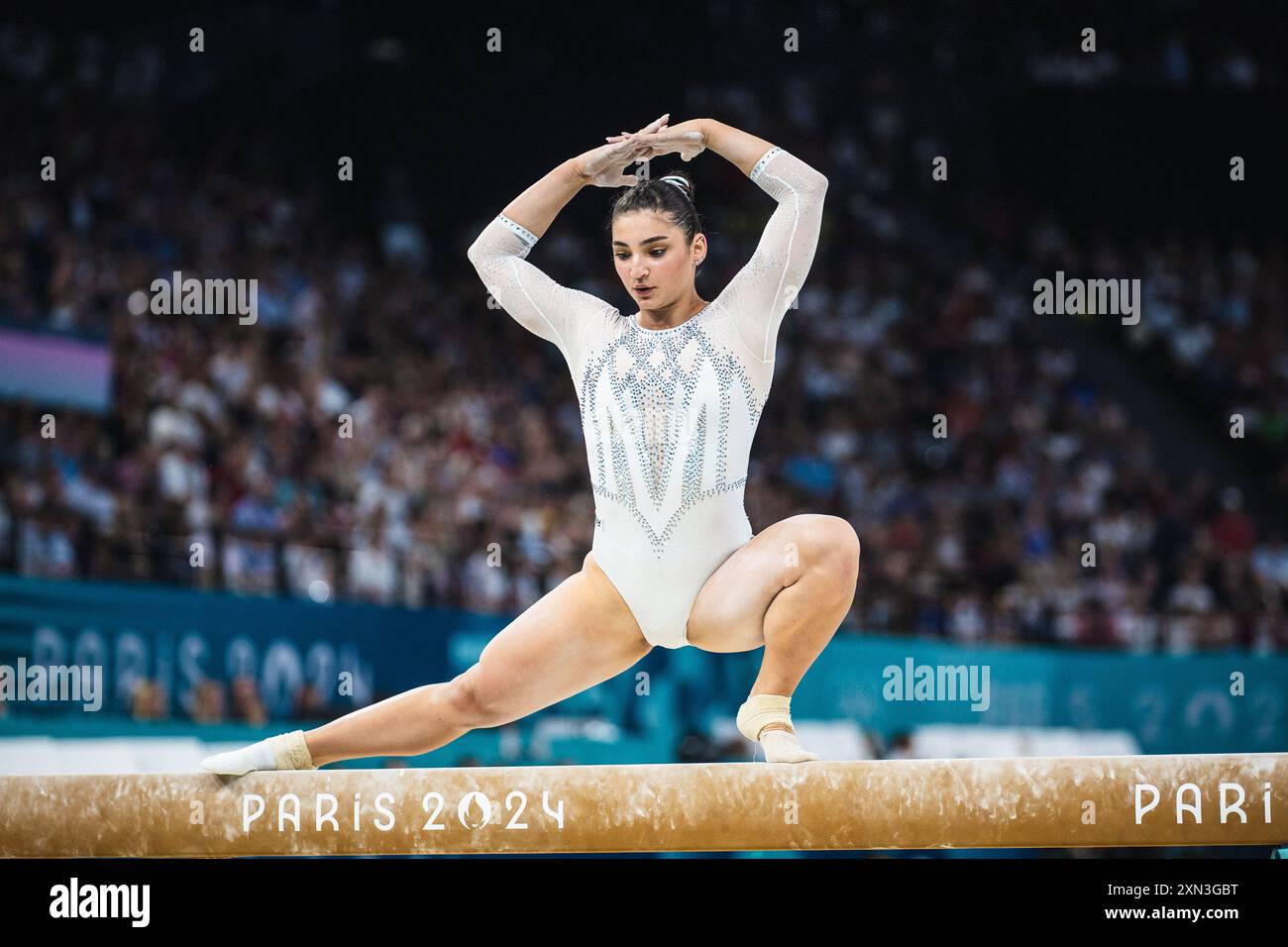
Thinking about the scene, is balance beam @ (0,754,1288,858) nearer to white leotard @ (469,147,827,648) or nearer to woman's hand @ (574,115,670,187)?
white leotard @ (469,147,827,648)

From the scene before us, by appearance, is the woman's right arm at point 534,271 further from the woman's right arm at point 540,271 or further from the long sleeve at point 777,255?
the long sleeve at point 777,255

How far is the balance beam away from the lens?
14.3 ft

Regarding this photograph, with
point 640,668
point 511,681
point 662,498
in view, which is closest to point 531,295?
point 662,498

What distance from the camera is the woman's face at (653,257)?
449cm

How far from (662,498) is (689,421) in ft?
0.78

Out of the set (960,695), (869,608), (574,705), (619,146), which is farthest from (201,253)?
(619,146)

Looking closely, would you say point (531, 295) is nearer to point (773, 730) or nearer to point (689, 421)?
point (689, 421)

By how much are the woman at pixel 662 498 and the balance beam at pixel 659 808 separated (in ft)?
0.45

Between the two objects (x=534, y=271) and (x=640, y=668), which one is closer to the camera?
(x=534, y=271)

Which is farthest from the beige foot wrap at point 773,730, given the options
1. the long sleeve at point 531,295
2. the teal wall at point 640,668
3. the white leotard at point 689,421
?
the teal wall at point 640,668

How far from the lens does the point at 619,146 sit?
4.59m

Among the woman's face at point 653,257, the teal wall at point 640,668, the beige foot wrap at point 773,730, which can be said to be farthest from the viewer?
the teal wall at point 640,668

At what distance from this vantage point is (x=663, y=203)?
451cm
